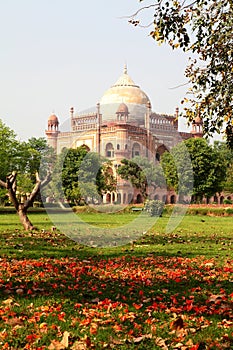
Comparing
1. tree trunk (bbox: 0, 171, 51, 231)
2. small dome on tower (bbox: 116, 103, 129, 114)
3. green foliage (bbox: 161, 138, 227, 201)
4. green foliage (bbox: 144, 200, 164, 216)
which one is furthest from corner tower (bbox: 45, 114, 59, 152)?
tree trunk (bbox: 0, 171, 51, 231)

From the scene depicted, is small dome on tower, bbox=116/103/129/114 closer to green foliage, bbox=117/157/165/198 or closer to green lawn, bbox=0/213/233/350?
green foliage, bbox=117/157/165/198

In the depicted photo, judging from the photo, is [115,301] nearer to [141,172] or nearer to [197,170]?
[141,172]

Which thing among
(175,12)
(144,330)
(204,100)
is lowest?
(144,330)

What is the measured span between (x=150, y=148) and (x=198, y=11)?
49.0m

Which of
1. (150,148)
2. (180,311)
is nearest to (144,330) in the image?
(180,311)

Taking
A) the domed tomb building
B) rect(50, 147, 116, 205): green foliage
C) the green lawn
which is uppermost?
the domed tomb building

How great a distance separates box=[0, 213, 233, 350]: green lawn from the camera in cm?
422

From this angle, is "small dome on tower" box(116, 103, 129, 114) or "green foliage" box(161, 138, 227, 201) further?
"small dome on tower" box(116, 103, 129, 114)

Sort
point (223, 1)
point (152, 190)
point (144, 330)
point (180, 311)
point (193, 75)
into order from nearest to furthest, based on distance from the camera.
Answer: point (144, 330) → point (180, 311) → point (223, 1) → point (193, 75) → point (152, 190)

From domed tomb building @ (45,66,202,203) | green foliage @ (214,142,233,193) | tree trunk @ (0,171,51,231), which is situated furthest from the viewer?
green foliage @ (214,142,233,193)

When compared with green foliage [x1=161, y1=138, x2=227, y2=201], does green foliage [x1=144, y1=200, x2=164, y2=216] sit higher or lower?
lower

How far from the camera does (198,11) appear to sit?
27.9 ft

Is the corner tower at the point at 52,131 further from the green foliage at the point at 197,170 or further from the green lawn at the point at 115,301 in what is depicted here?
the green lawn at the point at 115,301

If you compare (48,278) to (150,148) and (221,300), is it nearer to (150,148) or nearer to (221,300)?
(221,300)
